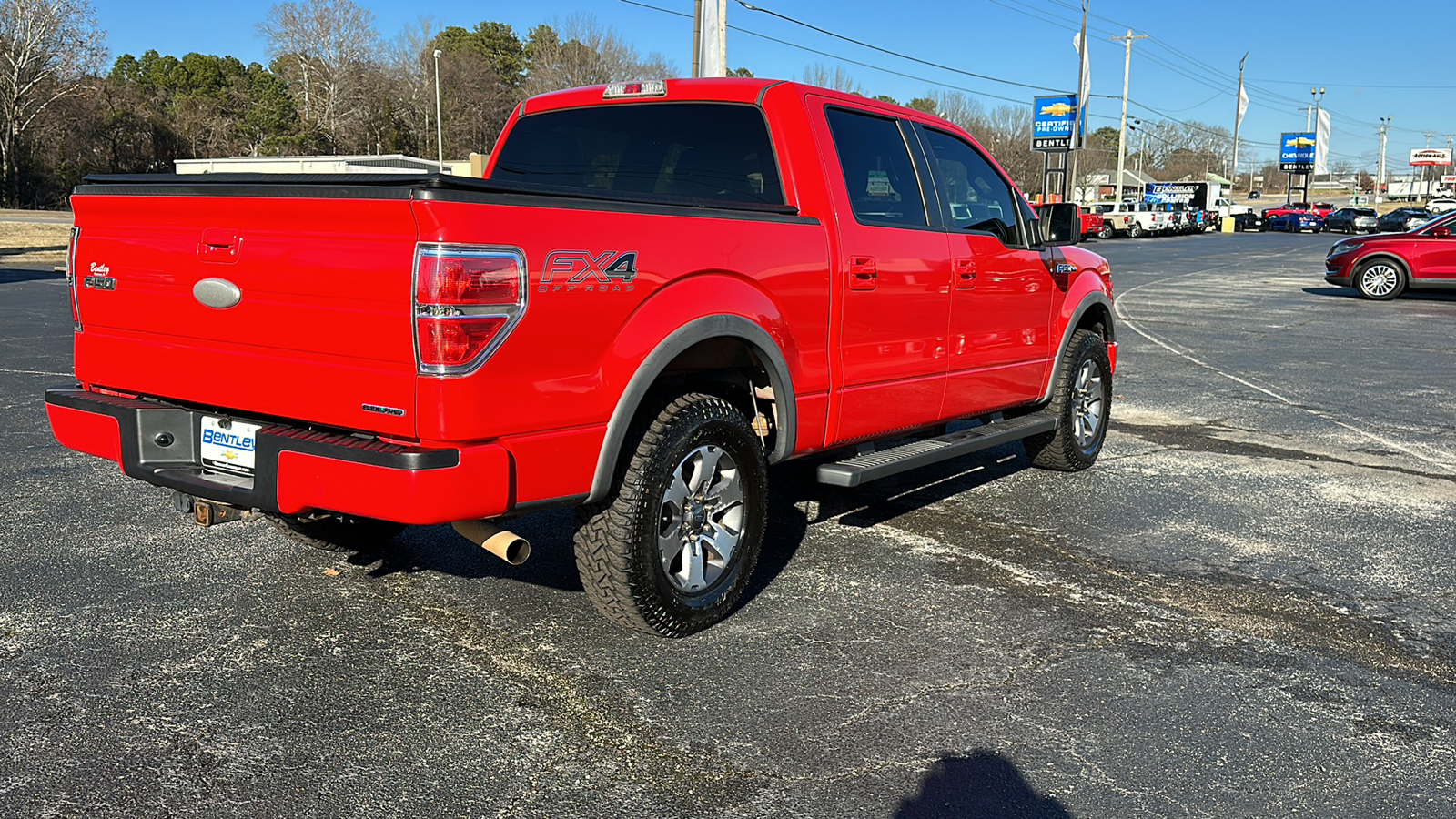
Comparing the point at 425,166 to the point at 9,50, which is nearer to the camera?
the point at 425,166

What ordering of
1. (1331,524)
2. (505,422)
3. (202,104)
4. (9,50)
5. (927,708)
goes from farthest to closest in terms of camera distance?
(202,104) → (9,50) → (1331,524) → (927,708) → (505,422)

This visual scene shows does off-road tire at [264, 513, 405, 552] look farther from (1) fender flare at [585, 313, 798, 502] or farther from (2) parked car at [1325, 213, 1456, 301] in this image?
(2) parked car at [1325, 213, 1456, 301]

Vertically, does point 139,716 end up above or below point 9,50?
below

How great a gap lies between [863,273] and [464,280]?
2.11 m

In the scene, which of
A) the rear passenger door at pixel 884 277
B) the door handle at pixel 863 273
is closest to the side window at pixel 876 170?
the rear passenger door at pixel 884 277

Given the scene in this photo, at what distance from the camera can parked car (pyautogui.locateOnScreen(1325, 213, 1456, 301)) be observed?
66.6ft

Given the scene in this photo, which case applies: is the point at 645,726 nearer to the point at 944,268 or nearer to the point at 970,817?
the point at 970,817

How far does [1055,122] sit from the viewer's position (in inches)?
1959

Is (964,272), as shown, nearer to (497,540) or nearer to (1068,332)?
(1068,332)

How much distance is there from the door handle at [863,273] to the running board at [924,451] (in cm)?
75

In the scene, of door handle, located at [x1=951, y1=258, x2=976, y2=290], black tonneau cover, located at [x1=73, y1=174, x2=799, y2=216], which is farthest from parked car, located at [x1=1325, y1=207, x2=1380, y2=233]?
black tonneau cover, located at [x1=73, y1=174, x2=799, y2=216]

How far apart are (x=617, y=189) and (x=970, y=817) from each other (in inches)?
125

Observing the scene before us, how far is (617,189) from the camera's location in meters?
5.22

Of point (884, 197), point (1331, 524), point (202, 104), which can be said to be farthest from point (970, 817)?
point (202, 104)
